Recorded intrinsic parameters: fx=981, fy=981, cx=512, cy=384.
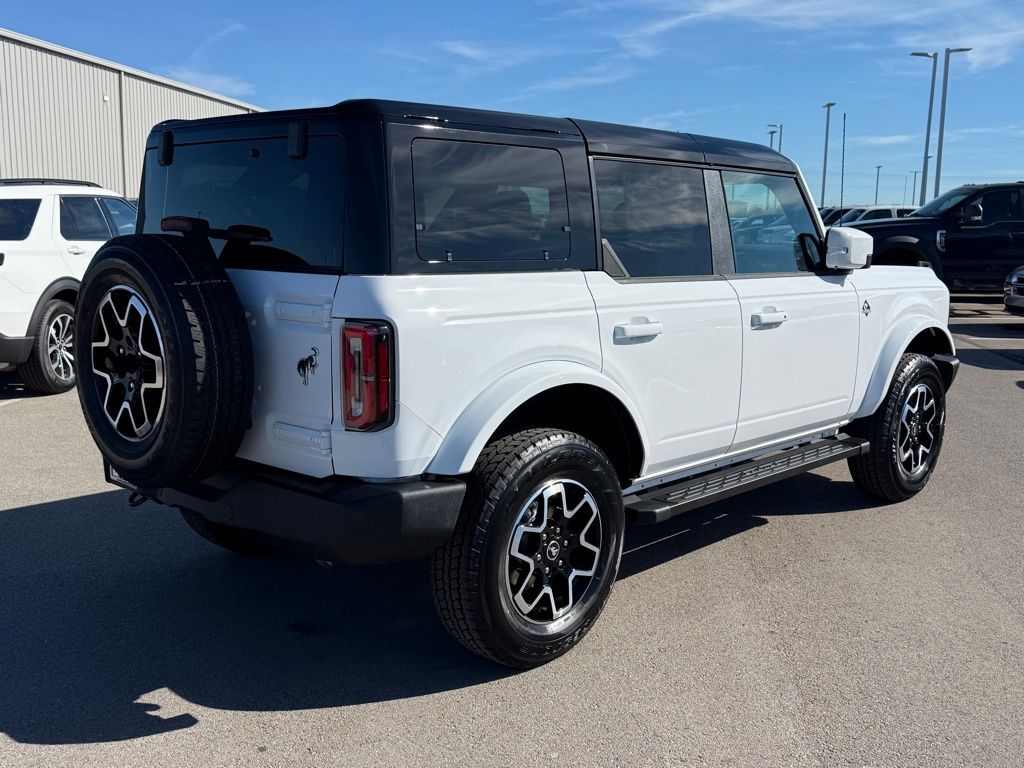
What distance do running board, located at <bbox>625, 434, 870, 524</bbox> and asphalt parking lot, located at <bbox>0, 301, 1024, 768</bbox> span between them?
0.44 m

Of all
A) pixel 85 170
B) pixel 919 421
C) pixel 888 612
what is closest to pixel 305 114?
pixel 888 612

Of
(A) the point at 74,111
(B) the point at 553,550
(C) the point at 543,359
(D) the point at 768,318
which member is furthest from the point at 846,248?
(A) the point at 74,111

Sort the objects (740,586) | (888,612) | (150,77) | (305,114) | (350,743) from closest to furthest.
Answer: (350,743)
(305,114)
(888,612)
(740,586)
(150,77)

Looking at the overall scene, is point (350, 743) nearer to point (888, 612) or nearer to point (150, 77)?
point (888, 612)

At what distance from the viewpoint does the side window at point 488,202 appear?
132 inches

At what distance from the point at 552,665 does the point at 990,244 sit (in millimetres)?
15203

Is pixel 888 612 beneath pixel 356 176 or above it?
beneath

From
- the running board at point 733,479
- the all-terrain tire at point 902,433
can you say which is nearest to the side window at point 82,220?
the running board at point 733,479

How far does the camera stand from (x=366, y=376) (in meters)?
3.11

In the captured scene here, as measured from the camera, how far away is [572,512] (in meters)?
3.74

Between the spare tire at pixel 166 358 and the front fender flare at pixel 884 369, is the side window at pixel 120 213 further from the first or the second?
the front fender flare at pixel 884 369

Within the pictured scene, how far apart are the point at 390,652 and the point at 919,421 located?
3662mm

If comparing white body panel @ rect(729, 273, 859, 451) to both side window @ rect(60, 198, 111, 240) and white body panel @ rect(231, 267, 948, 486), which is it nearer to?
white body panel @ rect(231, 267, 948, 486)

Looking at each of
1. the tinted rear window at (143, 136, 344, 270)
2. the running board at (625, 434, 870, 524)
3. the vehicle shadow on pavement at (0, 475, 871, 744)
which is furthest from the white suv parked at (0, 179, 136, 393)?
the running board at (625, 434, 870, 524)
